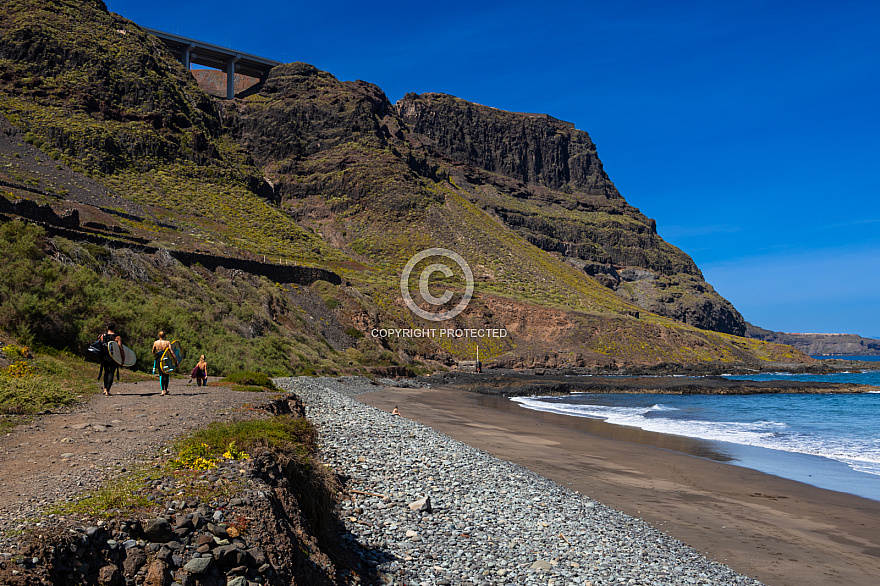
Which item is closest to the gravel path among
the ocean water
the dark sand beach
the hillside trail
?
the dark sand beach

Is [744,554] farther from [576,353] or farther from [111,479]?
[576,353]

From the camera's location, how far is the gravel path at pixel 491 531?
286 inches

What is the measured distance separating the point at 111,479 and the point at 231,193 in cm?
8317

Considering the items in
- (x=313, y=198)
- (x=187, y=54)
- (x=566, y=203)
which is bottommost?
(x=313, y=198)

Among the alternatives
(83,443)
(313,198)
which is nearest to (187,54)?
(313,198)

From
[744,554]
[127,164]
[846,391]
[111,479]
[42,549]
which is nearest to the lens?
[42,549]

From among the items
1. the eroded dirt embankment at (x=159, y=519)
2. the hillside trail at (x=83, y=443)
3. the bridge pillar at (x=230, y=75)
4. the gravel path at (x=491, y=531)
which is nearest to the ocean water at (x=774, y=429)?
the gravel path at (x=491, y=531)

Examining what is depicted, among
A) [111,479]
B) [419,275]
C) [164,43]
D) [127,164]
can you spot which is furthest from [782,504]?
[164,43]

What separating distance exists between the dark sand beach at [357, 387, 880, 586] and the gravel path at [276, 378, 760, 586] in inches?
40.7

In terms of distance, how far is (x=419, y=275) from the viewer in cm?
8481

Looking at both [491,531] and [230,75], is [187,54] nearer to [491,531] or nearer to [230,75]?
[230,75]

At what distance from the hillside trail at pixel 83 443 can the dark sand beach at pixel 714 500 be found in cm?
824

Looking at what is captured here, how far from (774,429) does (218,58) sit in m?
135

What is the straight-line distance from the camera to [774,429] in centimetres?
2592
